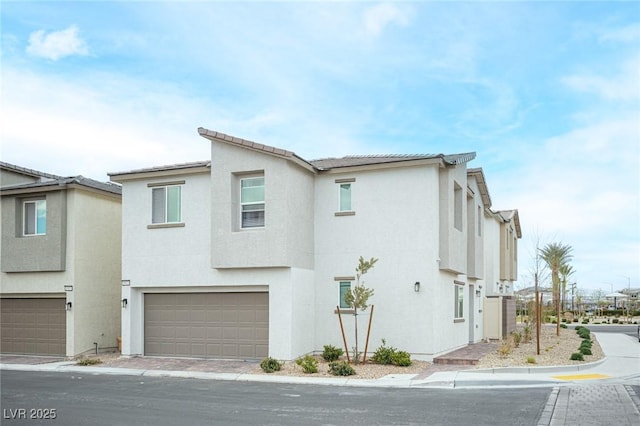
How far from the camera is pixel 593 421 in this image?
1104cm

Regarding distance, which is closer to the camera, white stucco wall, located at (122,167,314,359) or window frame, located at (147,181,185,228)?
white stucco wall, located at (122,167,314,359)

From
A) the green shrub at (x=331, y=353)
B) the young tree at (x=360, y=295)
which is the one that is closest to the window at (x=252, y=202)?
the young tree at (x=360, y=295)

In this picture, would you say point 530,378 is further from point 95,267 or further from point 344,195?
point 95,267

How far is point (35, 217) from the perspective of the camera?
75.6 feet

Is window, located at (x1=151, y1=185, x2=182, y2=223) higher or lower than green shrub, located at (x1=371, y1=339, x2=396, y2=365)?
higher

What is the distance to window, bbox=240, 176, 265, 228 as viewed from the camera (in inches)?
771

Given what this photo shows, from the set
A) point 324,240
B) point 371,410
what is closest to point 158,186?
point 324,240

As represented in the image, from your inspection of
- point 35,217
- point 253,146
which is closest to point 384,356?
point 253,146

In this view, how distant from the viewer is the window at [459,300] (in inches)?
878

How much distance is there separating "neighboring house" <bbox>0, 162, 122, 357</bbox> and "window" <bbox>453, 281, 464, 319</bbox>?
11.8 metres

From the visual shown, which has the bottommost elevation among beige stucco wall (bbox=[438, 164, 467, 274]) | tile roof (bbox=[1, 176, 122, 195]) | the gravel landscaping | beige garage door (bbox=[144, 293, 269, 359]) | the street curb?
the gravel landscaping

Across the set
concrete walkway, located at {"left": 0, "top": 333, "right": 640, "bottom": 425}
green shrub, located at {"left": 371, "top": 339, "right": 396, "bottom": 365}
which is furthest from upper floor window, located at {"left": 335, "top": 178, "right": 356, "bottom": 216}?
concrete walkway, located at {"left": 0, "top": 333, "right": 640, "bottom": 425}

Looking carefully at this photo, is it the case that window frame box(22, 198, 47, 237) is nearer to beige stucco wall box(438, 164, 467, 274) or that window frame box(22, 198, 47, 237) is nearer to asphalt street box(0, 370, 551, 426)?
asphalt street box(0, 370, 551, 426)

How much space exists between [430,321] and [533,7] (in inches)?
352
